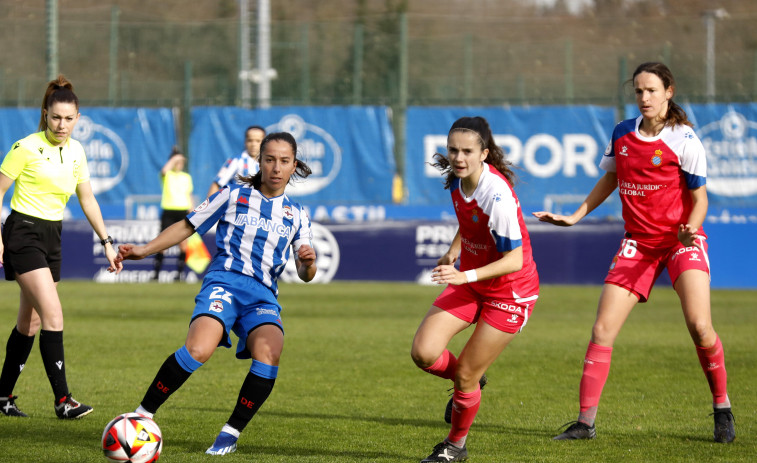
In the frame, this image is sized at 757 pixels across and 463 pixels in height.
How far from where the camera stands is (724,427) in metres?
6.45

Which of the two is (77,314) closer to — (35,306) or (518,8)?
(35,306)

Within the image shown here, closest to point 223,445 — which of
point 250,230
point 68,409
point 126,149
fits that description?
point 250,230

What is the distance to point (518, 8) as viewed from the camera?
30.5 metres

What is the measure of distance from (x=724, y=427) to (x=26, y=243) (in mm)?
4503

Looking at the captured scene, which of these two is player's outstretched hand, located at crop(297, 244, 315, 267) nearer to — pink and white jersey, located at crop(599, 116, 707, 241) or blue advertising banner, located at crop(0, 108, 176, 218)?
pink and white jersey, located at crop(599, 116, 707, 241)

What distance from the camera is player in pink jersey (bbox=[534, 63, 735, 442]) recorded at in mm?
6375

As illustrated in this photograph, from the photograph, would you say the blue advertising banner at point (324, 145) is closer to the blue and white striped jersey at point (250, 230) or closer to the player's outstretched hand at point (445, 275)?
the blue and white striped jersey at point (250, 230)

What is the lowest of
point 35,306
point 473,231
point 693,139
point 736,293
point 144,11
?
point 736,293

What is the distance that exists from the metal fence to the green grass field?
1190 cm

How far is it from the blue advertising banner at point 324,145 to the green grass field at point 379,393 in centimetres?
749

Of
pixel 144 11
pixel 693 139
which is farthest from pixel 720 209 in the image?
pixel 144 11

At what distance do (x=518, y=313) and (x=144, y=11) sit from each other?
89.2 feet

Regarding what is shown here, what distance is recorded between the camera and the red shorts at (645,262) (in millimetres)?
6426

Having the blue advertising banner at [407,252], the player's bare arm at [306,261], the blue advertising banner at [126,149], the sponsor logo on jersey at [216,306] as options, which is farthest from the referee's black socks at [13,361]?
the blue advertising banner at [126,149]
